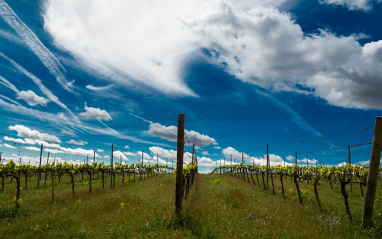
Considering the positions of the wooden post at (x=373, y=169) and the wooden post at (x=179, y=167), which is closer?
the wooden post at (x=373, y=169)

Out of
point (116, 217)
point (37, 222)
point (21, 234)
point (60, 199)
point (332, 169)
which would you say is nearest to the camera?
point (21, 234)

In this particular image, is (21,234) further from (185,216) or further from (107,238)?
(185,216)

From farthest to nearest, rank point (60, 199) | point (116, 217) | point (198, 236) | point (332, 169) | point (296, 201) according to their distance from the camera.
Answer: point (332, 169)
point (60, 199)
point (296, 201)
point (116, 217)
point (198, 236)

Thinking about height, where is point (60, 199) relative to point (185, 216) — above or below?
below

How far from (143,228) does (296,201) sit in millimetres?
14380

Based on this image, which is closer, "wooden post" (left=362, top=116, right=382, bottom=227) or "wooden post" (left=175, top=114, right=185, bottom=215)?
"wooden post" (left=362, top=116, right=382, bottom=227)

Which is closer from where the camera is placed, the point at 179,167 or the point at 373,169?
the point at 373,169

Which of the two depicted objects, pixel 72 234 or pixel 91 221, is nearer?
pixel 72 234

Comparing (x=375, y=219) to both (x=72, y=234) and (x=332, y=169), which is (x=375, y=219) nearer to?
(x=332, y=169)

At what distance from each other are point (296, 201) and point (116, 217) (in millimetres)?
14686

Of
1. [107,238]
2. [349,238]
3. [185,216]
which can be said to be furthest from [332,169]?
[107,238]

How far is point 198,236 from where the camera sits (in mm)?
7391

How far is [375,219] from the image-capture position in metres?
10.1

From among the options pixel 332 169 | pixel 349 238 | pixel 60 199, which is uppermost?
pixel 332 169
